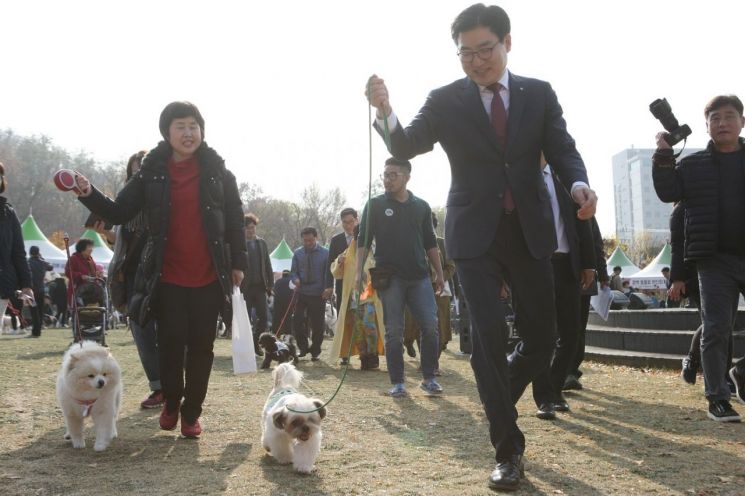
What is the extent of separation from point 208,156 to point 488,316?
228 centimetres

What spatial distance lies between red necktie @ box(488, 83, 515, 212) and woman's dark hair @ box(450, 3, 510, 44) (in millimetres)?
271

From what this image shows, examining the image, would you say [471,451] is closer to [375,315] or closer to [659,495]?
[659,495]

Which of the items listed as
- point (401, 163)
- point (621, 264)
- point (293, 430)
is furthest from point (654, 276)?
point (293, 430)

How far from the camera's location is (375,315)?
991 centimetres

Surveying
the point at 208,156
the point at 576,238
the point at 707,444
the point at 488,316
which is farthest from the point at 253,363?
the point at 707,444

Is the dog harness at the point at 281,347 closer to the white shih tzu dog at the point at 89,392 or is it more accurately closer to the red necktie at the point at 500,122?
the white shih tzu dog at the point at 89,392

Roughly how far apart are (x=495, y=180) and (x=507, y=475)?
137cm

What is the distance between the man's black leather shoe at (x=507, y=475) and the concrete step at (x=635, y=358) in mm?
6053

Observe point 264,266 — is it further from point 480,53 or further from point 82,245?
point 480,53

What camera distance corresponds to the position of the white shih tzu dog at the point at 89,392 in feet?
15.4

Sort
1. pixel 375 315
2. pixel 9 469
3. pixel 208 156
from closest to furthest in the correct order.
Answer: pixel 9 469, pixel 208 156, pixel 375 315

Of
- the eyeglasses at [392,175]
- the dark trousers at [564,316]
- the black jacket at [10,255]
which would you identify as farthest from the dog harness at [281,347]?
the dark trousers at [564,316]

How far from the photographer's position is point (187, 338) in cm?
491

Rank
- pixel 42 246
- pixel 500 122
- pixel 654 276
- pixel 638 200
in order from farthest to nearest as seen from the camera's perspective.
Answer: pixel 638 200 → pixel 654 276 → pixel 42 246 → pixel 500 122
